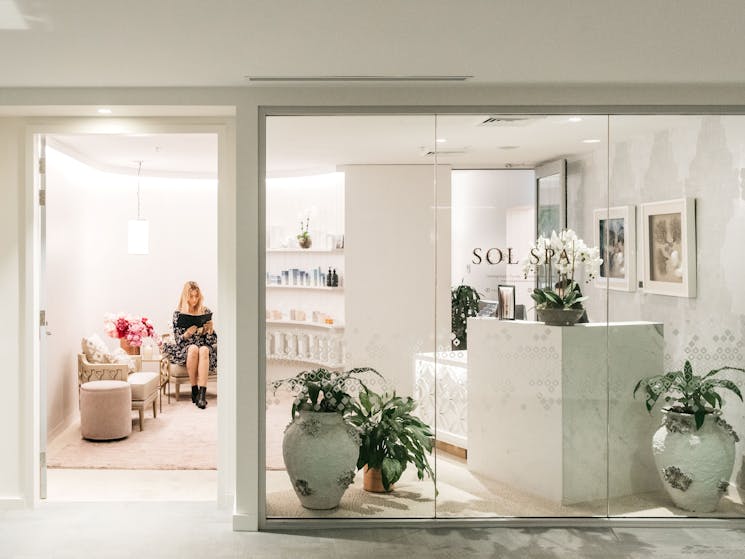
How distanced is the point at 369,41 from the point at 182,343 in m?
5.36

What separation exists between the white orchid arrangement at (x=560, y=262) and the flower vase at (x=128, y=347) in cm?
492

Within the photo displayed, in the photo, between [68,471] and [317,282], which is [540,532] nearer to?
[317,282]

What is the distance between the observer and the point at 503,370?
443 centimetres

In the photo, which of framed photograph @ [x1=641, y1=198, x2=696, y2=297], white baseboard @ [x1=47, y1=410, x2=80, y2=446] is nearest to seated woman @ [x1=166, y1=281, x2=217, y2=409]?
white baseboard @ [x1=47, y1=410, x2=80, y2=446]

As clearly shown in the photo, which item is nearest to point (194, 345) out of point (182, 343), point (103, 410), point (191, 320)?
point (182, 343)

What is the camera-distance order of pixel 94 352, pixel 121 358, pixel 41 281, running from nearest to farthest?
pixel 41 281, pixel 94 352, pixel 121 358

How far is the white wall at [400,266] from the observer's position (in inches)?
172

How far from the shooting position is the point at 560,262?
4.36 metres

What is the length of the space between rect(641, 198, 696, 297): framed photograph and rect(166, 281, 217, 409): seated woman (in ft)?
16.0

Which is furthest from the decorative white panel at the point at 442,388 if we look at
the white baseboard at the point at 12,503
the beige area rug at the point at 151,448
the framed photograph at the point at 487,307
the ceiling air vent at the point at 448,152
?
the white baseboard at the point at 12,503

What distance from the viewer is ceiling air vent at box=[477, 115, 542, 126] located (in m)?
4.38

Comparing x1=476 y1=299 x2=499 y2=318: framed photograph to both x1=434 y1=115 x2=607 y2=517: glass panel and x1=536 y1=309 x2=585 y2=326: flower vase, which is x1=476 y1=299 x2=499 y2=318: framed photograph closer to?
x1=434 y1=115 x2=607 y2=517: glass panel

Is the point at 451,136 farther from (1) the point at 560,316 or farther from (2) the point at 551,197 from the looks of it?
(1) the point at 560,316

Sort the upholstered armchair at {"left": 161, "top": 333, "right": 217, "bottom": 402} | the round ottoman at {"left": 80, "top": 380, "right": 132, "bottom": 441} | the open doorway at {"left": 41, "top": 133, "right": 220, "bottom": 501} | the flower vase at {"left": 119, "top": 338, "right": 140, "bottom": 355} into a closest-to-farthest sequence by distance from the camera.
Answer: the open doorway at {"left": 41, "top": 133, "right": 220, "bottom": 501}
the round ottoman at {"left": 80, "top": 380, "right": 132, "bottom": 441}
the flower vase at {"left": 119, "top": 338, "right": 140, "bottom": 355}
the upholstered armchair at {"left": 161, "top": 333, "right": 217, "bottom": 402}
